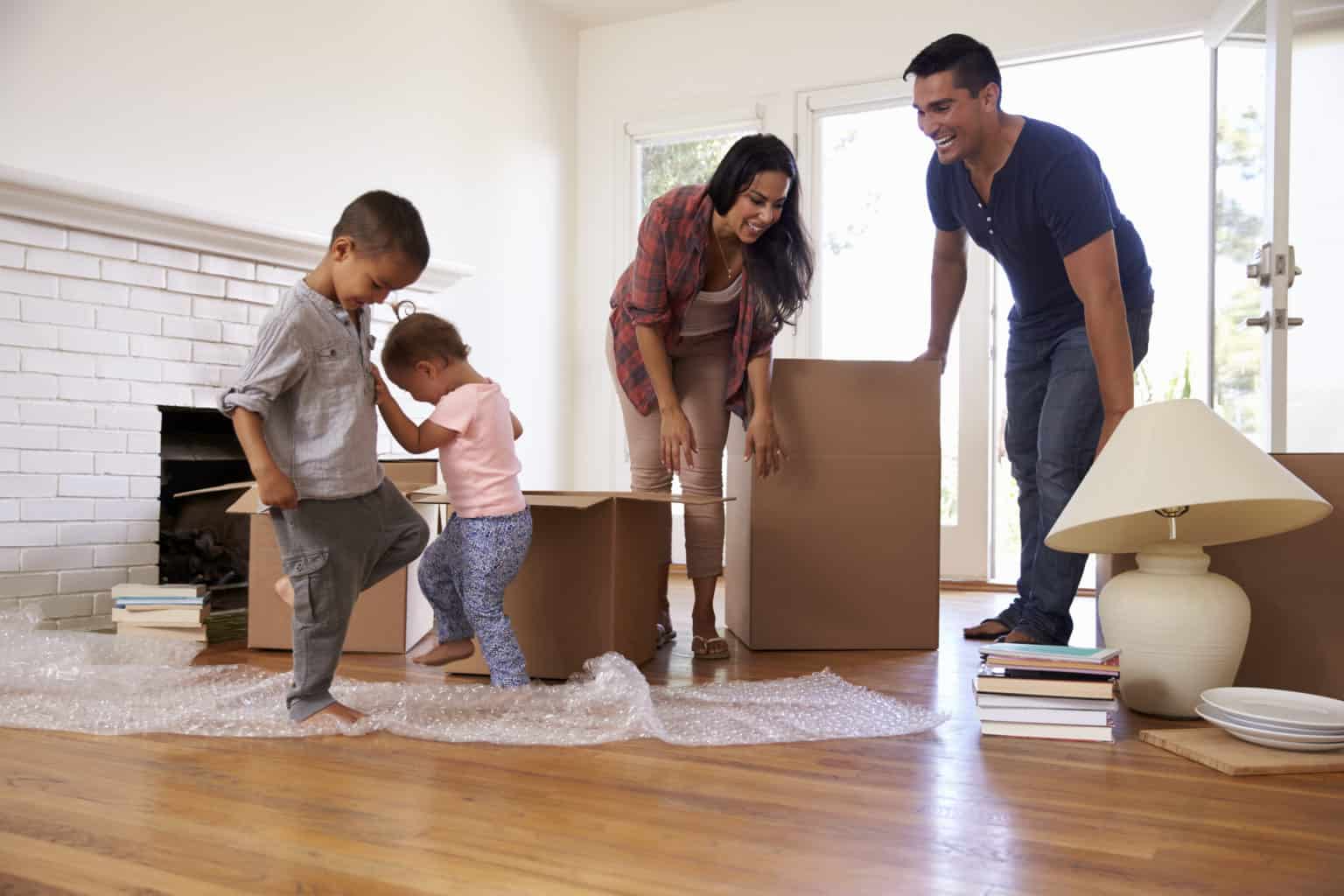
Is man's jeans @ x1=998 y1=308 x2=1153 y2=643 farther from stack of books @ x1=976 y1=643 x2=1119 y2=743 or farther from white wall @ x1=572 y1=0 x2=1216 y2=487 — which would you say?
white wall @ x1=572 y1=0 x2=1216 y2=487

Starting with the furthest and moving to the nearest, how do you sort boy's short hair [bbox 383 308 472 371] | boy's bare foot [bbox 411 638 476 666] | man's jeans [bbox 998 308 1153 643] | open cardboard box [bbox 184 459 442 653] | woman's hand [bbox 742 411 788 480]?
open cardboard box [bbox 184 459 442 653]
woman's hand [bbox 742 411 788 480]
man's jeans [bbox 998 308 1153 643]
boy's bare foot [bbox 411 638 476 666]
boy's short hair [bbox 383 308 472 371]

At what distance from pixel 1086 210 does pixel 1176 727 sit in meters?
0.98

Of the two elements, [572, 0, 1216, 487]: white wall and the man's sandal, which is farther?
[572, 0, 1216, 487]: white wall

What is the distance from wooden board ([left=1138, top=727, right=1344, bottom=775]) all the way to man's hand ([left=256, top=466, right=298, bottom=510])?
1.36 meters

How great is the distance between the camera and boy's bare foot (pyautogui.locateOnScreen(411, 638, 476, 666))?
6.73 feet

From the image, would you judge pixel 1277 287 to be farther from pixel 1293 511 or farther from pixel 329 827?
pixel 329 827

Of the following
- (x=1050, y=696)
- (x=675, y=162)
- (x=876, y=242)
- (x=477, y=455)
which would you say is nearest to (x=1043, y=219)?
(x=1050, y=696)

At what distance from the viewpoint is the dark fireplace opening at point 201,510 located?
10.2 ft

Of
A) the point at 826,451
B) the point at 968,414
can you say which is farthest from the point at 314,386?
the point at 968,414

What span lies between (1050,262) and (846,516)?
28.1 inches

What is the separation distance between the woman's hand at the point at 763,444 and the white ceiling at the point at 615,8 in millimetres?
2908

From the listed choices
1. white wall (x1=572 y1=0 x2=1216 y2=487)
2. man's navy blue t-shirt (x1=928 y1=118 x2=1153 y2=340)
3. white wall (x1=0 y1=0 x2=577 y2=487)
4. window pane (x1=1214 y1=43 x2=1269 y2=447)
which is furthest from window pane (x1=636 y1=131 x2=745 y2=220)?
man's navy blue t-shirt (x1=928 y1=118 x2=1153 y2=340)

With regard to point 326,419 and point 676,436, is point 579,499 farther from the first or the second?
point 326,419

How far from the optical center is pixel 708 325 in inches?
95.1
